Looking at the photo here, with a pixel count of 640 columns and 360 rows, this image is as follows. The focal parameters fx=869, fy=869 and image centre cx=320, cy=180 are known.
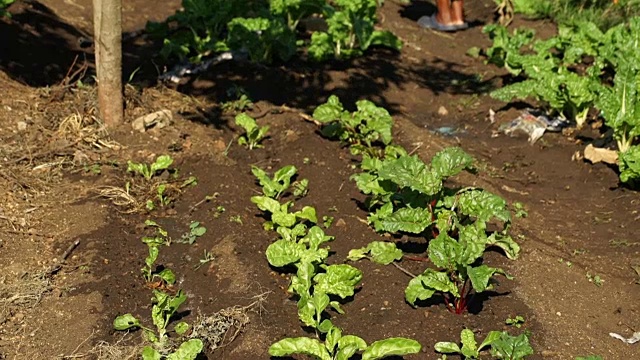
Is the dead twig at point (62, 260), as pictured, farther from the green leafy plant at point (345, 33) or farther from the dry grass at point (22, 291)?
the green leafy plant at point (345, 33)

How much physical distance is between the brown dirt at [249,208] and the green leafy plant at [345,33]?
0.16 meters

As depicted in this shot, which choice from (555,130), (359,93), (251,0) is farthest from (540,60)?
(251,0)

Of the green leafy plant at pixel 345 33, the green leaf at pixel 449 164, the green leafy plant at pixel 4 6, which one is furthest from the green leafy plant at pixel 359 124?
the green leafy plant at pixel 4 6

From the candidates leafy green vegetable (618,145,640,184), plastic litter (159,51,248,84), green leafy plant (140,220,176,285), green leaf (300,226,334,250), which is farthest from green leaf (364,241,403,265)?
plastic litter (159,51,248,84)

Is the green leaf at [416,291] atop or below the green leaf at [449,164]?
below

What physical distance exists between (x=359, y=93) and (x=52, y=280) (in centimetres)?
346

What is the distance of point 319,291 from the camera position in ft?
13.7

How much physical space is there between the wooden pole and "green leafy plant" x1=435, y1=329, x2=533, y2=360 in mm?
3117

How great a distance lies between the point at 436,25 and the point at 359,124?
3.87m

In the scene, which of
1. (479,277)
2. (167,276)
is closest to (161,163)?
(167,276)

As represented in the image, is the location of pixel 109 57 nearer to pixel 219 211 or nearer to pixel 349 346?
pixel 219 211

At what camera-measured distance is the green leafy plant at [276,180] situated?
5242 mm

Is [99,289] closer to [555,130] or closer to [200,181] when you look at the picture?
[200,181]

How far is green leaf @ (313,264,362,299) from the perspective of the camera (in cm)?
421
